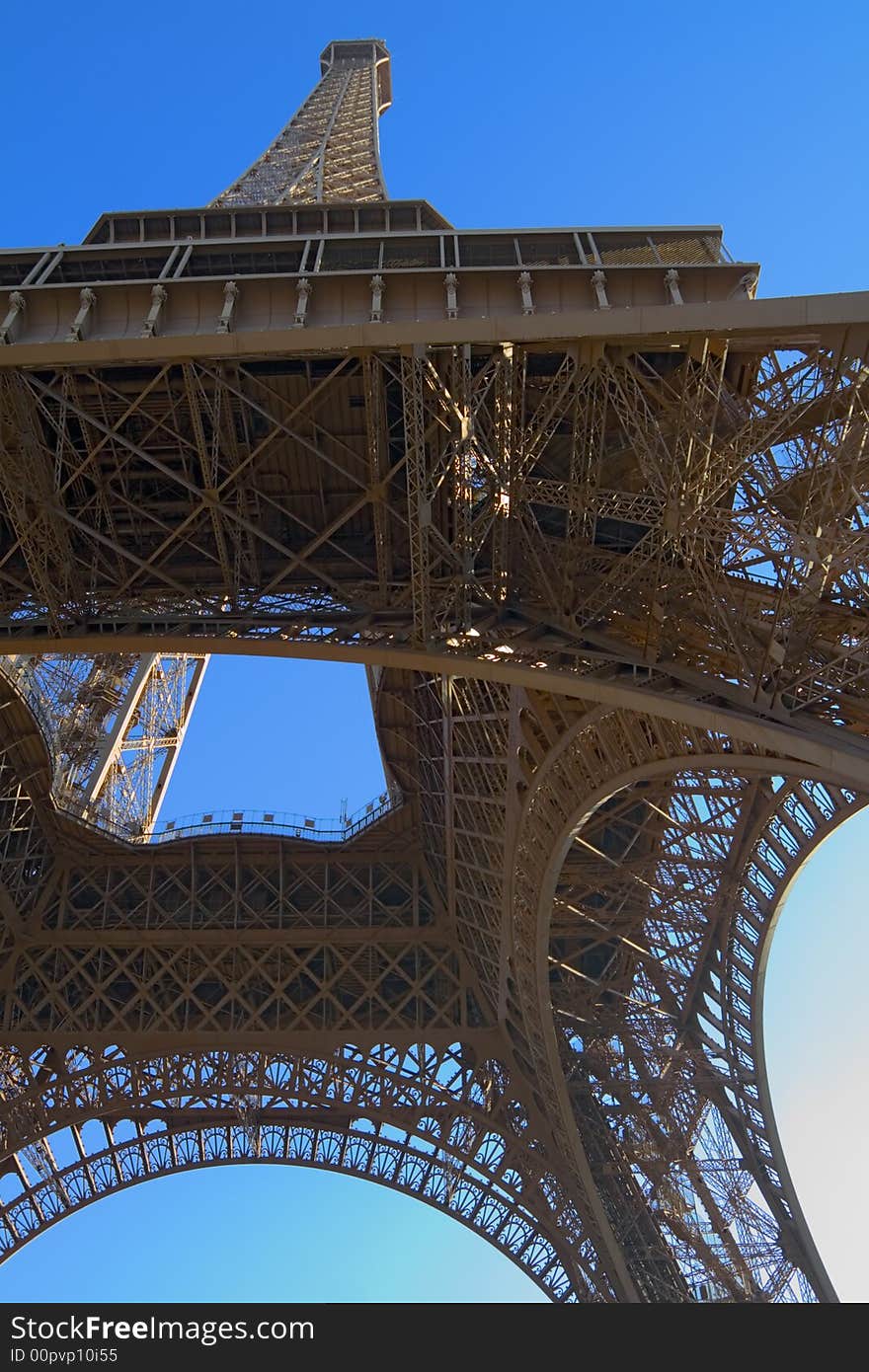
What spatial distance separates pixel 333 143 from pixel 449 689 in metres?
35.6

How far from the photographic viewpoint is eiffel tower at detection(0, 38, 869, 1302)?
14719 mm

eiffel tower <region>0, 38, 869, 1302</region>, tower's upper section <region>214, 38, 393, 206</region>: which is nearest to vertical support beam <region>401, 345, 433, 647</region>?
eiffel tower <region>0, 38, 869, 1302</region>

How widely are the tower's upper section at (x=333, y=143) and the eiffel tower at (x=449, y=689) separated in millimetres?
3026

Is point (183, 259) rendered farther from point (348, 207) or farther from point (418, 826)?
point (418, 826)

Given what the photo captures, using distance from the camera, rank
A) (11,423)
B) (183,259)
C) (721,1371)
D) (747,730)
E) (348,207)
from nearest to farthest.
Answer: (721,1371), (747,730), (11,423), (183,259), (348,207)

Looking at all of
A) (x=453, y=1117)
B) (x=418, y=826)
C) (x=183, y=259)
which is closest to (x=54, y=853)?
(x=418, y=826)

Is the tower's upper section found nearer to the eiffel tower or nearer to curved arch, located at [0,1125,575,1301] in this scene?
the eiffel tower

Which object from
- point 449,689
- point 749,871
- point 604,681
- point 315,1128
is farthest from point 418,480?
point 315,1128

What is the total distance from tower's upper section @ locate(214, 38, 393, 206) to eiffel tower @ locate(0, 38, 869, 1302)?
3.03m

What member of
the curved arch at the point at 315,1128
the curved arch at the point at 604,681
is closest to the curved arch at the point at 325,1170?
the curved arch at the point at 315,1128

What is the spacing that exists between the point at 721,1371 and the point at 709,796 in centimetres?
1500

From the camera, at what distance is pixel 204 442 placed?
56.0 ft

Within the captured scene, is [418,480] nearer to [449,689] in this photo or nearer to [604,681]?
[604,681]

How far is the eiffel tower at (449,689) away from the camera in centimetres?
1472
